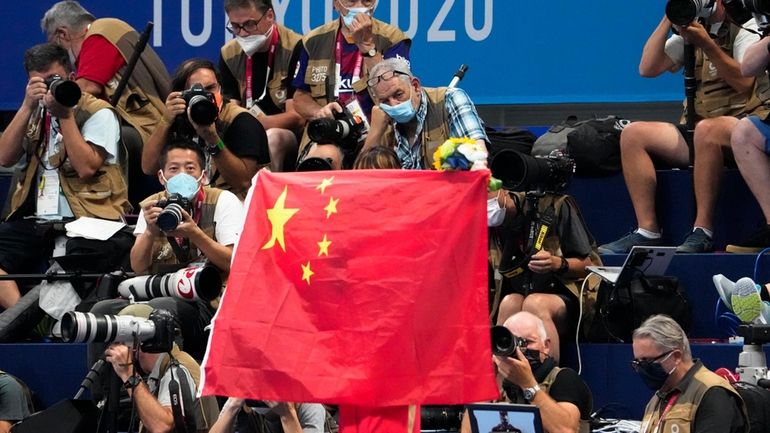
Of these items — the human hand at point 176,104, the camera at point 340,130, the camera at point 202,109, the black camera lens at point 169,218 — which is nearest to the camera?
the black camera lens at point 169,218

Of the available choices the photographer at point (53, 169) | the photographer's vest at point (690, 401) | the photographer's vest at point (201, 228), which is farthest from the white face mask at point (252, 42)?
the photographer's vest at point (690, 401)

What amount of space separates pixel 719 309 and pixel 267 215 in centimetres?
246

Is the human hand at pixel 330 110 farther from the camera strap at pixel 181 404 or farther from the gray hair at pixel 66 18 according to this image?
the camera strap at pixel 181 404

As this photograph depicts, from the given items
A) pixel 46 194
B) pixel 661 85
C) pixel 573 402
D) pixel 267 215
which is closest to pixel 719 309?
pixel 573 402

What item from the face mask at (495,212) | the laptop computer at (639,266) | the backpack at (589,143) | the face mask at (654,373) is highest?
the backpack at (589,143)

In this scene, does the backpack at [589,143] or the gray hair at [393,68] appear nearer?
the gray hair at [393,68]

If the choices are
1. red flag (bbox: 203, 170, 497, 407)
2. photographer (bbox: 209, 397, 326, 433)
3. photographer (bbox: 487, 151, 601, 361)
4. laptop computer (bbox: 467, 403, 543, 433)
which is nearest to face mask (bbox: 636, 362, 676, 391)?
laptop computer (bbox: 467, 403, 543, 433)

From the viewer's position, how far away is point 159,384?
23.1 feet

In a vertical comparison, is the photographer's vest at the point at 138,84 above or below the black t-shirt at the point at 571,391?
above

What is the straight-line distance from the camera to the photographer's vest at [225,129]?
845 cm

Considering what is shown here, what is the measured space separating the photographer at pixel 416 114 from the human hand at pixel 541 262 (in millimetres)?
641

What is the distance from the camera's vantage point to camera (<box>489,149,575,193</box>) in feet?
25.2

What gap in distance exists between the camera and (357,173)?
6160 millimetres

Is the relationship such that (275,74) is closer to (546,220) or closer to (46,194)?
(46,194)
